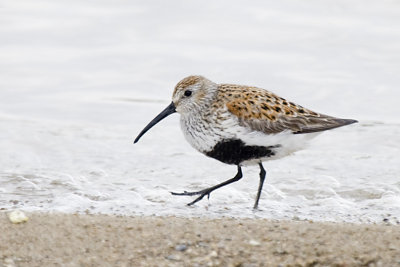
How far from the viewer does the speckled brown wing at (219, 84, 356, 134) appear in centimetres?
616

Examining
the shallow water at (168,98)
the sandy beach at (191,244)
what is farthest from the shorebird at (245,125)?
the sandy beach at (191,244)

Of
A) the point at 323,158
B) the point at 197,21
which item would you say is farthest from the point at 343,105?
the point at 197,21

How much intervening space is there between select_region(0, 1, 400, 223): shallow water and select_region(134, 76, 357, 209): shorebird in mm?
285

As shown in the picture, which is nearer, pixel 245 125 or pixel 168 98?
pixel 245 125

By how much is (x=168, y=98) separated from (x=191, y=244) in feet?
19.1

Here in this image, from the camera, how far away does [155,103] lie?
1022 centimetres

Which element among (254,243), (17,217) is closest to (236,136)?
(254,243)

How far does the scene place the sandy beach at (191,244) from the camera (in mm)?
4430

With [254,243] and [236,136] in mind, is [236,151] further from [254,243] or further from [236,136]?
[254,243]

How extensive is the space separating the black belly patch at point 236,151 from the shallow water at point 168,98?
45cm

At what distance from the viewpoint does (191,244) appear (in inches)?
183

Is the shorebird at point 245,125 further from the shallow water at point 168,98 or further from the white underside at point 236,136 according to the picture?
the shallow water at point 168,98

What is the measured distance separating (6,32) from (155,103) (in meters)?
3.25

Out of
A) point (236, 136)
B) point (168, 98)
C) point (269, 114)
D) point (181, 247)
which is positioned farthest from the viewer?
point (168, 98)
